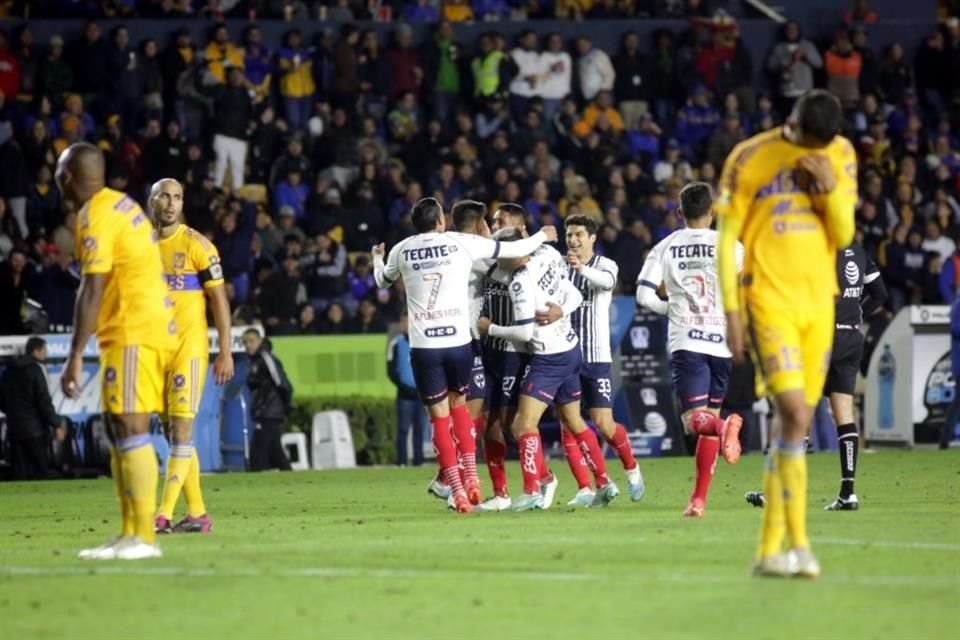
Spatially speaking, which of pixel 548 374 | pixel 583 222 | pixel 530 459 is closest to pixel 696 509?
pixel 530 459

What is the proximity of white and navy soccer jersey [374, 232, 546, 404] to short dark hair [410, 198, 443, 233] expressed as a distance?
0.09m

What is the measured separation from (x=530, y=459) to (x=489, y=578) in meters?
5.55

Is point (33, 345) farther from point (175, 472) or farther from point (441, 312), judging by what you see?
point (175, 472)

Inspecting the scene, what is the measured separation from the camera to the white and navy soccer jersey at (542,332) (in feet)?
51.7

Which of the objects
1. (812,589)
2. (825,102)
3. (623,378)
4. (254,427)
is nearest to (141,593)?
(812,589)

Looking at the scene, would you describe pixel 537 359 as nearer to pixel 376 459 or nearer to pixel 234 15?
pixel 376 459

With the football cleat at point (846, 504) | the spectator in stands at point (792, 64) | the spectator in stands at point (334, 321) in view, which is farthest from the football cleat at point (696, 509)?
the spectator in stands at point (792, 64)

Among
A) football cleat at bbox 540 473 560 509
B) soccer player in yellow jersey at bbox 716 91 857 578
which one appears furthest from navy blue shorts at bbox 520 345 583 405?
soccer player in yellow jersey at bbox 716 91 857 578

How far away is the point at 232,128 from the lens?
29281mm

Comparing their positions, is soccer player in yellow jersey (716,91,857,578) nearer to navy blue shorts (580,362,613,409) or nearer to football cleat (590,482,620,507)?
football cleat (590,482,620,507)

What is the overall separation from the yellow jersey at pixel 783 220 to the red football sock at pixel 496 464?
609cm

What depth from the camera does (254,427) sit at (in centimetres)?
2470

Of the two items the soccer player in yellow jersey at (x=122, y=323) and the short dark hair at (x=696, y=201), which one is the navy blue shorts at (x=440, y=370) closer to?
the short dark hair at (x=696, y=201)

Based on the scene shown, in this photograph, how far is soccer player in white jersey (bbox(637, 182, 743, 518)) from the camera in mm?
14672
